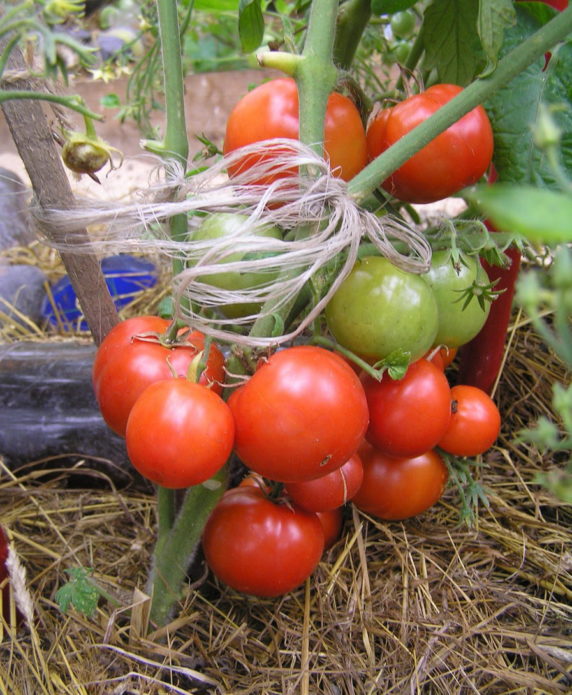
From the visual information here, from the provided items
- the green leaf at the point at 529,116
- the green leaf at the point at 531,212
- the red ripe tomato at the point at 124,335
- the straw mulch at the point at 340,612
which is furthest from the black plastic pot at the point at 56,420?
the green leaf at the point at 531,212

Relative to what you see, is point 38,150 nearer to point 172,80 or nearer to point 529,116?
point 172,80

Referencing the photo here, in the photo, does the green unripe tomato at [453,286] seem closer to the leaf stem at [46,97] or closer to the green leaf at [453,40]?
the green leaf at [453,40]

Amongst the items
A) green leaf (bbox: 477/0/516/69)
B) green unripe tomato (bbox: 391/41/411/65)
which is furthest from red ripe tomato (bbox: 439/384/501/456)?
green unripe tomato (bbox: 391/41/411/65)

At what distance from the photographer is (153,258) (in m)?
2.00

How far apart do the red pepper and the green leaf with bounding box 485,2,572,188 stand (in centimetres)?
21

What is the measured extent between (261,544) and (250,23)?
0.68 meters

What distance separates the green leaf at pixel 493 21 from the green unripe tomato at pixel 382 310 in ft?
0.77

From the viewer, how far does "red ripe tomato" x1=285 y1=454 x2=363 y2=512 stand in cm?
75

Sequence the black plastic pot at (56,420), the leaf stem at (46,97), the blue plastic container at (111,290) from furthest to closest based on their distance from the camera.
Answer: the blue plastic container at (111,290) → the black plastic pot at (56,420) → the leaf stem at (46,97)

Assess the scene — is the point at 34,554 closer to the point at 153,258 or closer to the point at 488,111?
the point at 488,111

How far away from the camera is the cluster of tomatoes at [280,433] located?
1.89ft

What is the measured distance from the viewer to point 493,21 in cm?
62

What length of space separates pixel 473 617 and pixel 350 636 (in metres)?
0.18

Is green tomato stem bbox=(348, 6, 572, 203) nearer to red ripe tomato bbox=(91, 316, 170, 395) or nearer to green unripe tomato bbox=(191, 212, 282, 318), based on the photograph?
green unripe tomato bbox=(191, 212, 282, 318)
